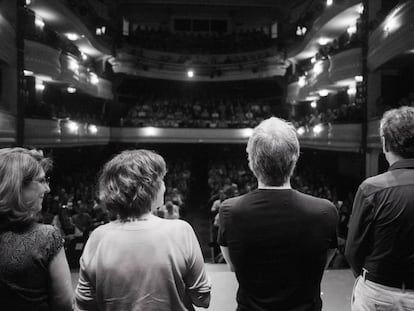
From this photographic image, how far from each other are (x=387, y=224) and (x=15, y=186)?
153 cm

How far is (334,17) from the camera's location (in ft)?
40.5

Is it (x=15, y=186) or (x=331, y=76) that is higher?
(x=331, y=76)

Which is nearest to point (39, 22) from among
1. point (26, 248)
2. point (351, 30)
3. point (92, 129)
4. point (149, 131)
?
point (92, 129)

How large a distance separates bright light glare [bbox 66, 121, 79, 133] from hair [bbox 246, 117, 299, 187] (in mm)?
11722

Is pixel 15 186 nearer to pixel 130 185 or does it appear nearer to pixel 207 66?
pixel 130 185

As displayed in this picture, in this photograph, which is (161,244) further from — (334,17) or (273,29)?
(273,29)

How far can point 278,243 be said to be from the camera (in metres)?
1.58

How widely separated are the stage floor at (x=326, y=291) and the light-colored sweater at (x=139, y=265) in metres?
1.46

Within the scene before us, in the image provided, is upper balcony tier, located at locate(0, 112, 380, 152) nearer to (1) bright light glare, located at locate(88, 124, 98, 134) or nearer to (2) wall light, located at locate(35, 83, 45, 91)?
(1) bright light glare, located at locate(88, 124, 98, 134)

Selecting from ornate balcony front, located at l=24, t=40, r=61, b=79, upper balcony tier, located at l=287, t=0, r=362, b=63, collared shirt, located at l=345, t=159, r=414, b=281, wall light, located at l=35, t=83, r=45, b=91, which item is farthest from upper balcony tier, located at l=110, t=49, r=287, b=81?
collared shirt, located at l=345, t=159, r=414, b=281

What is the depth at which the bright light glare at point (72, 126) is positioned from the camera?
41.4ft

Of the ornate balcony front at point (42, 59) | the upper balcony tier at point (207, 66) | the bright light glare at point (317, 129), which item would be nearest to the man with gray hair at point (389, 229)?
the ornate balcony front at point (42, 59)

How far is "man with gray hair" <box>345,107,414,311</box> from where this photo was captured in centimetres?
177

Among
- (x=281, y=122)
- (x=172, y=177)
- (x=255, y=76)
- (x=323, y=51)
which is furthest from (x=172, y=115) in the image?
(x=281, y=122)
